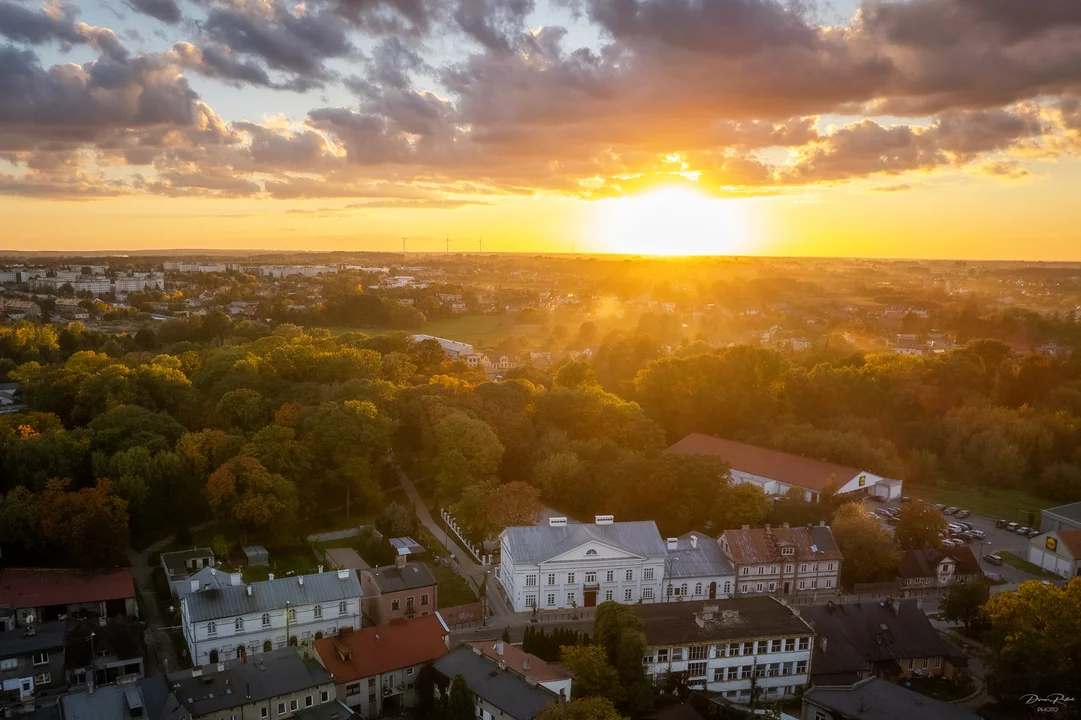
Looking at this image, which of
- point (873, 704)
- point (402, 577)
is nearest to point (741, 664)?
point (873, 704)

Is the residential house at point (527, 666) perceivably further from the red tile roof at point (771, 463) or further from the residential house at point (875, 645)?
the red tile roof at point (771, 463)

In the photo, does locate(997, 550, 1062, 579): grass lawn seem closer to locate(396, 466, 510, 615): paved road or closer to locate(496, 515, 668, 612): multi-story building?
locate(496, 515, 668, 612): multi-story building

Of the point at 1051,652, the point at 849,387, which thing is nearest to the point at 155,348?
the point at 849,387

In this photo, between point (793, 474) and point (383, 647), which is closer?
point (383, 647)

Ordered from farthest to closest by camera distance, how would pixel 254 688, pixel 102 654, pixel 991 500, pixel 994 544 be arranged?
pixel 991 500 < pixel 994 544 < pixel 102 654 < pixel 254 688

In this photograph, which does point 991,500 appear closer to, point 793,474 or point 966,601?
point 793,474

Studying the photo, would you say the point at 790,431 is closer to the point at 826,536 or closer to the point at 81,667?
the point at 826,536
